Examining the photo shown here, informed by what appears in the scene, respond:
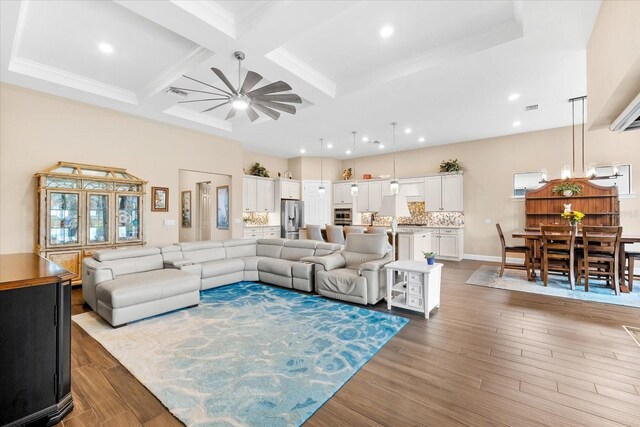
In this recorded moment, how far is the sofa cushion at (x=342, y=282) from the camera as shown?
12.7 feet

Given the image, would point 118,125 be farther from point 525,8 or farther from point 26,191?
point 525,8

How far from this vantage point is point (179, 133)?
20.7ft

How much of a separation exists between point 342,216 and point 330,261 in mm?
5347

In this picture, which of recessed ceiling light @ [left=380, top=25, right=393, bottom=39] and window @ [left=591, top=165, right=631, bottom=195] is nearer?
recessed ceiling light @ [left=380, top=25, right=393, bottom=39]

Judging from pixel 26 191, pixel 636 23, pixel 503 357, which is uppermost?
pixel 636 23

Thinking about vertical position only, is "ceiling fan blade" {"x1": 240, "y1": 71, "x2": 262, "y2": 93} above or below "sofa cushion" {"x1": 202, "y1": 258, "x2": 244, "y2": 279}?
above

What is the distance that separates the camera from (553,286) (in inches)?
187

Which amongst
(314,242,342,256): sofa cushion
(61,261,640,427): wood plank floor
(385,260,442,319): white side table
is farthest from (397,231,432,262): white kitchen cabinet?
(61,261,640,427): wood plank floor

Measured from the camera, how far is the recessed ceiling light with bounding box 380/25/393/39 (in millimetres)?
3148

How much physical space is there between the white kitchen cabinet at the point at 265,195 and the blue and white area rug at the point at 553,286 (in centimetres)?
582

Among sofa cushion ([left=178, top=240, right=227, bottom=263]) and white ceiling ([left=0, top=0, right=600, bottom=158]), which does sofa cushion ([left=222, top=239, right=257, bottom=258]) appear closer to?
sofa cushion ([left=178, top=240, right=227, bottom=263])

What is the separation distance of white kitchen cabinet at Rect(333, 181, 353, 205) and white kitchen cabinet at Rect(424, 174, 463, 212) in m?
2.54

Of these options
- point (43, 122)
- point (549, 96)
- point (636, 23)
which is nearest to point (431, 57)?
point (636, 23)

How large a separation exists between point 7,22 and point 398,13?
13.4ft
